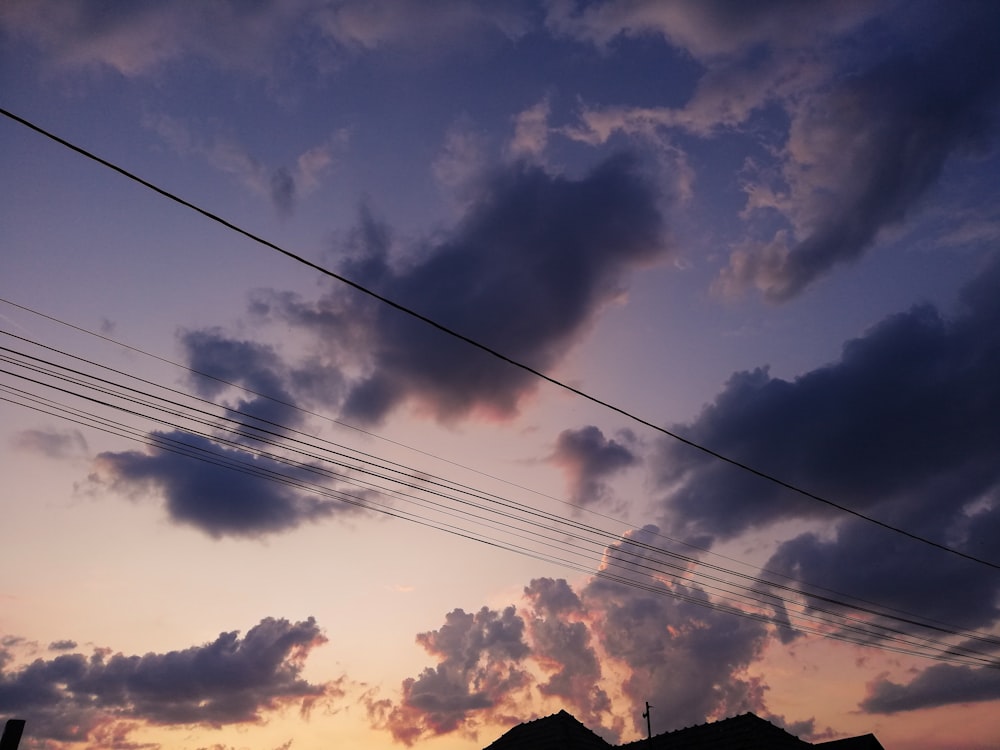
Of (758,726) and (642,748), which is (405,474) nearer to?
(758,726)

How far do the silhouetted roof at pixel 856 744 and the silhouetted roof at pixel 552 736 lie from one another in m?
11.4

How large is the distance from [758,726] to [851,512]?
61.6 ft

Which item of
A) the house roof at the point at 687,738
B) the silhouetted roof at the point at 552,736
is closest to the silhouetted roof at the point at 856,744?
the house roof at the point at 687,738

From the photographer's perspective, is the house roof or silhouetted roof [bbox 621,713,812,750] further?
the house roof

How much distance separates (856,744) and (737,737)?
8017 millimetres

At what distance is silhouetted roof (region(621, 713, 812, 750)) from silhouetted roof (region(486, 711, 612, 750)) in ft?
11.0

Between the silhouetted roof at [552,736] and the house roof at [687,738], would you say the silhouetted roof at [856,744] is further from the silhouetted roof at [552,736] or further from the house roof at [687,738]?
the silhouetted roof at [552,736]

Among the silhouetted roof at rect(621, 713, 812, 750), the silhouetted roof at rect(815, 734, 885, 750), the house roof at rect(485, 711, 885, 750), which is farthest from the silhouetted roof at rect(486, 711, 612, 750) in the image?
the silhouetted roof at rect(815, 734, 885, 750)

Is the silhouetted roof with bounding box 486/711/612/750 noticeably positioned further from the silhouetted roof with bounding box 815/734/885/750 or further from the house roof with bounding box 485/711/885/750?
the silhouetted roof with bounding box 815/734/885/750

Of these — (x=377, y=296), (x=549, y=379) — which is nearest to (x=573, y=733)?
(x=549, y=379)

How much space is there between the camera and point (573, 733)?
33438 millimetres

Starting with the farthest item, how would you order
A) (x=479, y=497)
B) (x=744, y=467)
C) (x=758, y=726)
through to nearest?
(x=758, y=726)
(x=479, y=497)
(x=744, y=467)

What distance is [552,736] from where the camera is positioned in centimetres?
3316

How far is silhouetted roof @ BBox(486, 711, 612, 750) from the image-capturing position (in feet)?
107
